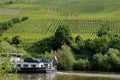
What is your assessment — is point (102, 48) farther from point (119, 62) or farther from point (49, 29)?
point (49, 29)

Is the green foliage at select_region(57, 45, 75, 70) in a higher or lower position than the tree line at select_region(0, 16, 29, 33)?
lower

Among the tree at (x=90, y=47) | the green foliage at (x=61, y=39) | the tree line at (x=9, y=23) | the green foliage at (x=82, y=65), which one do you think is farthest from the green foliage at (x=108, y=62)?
the tree line at (x=9, y=23)

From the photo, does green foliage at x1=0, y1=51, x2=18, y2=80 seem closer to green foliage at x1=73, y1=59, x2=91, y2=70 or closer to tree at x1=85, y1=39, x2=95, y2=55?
green foliage at x1=73, y1=59, x2=91, y2=70

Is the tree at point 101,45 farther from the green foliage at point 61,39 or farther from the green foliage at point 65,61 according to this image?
the green foliage at point 65,61

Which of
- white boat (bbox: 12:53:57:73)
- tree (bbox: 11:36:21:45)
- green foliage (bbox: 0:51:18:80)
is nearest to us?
green foliage (bbox: 0:51:18:80)

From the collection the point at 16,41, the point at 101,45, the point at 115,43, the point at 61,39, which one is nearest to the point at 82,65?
the point at 101,45

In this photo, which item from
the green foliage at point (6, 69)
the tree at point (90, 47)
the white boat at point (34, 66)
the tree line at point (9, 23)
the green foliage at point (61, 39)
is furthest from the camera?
the tree line at point (9, 23)

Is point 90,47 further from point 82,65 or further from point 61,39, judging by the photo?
point 82,65

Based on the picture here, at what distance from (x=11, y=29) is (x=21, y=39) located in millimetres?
22162

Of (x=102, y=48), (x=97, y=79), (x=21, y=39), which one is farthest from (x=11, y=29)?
(x=97, y=79)

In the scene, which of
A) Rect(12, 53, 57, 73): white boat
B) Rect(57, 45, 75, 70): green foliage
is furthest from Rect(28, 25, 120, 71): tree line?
Rect(12, 53, 57, 73): white boat

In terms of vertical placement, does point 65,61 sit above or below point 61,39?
below

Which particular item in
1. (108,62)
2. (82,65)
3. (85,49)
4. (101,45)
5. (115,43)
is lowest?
(82,65)

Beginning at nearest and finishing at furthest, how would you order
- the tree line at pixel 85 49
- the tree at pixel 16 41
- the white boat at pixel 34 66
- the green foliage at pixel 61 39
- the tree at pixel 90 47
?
1. the white boat at pixel 34 66
2. the tree line at pixel 85 49
3. the tree at pixel 90 47
4. the green foliage at pixel 61 39
5. the tree at pixel 16 41
